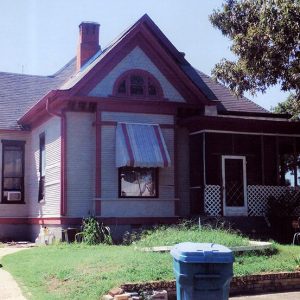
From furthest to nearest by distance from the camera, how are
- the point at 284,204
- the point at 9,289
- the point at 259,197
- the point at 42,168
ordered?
the point at 42,168
the point at 259,197
the point at 284,204
the point at 9,289

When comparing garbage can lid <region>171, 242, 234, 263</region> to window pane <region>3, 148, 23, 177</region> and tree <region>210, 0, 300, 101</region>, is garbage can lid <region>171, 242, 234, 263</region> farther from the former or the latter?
window pane <region>3, 148, 23, 177</region>

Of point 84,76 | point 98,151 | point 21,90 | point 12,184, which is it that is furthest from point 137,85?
point 21,90

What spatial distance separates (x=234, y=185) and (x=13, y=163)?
31.1ft

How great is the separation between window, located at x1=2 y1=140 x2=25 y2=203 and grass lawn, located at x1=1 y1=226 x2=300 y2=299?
9.26 metres

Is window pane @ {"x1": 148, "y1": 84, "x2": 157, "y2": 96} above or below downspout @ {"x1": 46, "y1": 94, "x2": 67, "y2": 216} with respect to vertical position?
above

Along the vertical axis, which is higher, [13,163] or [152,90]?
[152,90]

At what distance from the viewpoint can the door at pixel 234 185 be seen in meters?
19.4

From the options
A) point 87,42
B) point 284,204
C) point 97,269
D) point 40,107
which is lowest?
point 97,269

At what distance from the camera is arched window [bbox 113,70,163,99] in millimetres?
18906

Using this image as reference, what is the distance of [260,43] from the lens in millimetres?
14867

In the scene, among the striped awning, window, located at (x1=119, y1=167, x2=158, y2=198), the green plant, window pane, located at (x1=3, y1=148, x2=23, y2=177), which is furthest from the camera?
window pane, located at (x1=3, y1=148, x2=23, y2=177)

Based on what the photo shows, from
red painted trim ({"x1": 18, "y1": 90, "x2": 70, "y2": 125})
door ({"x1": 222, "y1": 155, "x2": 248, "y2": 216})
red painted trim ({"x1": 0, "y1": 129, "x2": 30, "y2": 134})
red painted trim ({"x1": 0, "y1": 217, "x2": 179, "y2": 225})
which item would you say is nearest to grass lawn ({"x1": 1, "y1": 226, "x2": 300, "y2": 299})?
red painted trim ({"x1": 0, "y1": 217, "x2": 179, "y2": 225})

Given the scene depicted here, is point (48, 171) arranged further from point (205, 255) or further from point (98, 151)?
point (205, 255)

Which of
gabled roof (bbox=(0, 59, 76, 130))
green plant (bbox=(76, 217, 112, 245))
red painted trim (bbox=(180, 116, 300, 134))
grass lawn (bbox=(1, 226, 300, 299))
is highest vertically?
gabled roof (bbox=(0, 59, 76, 130))
